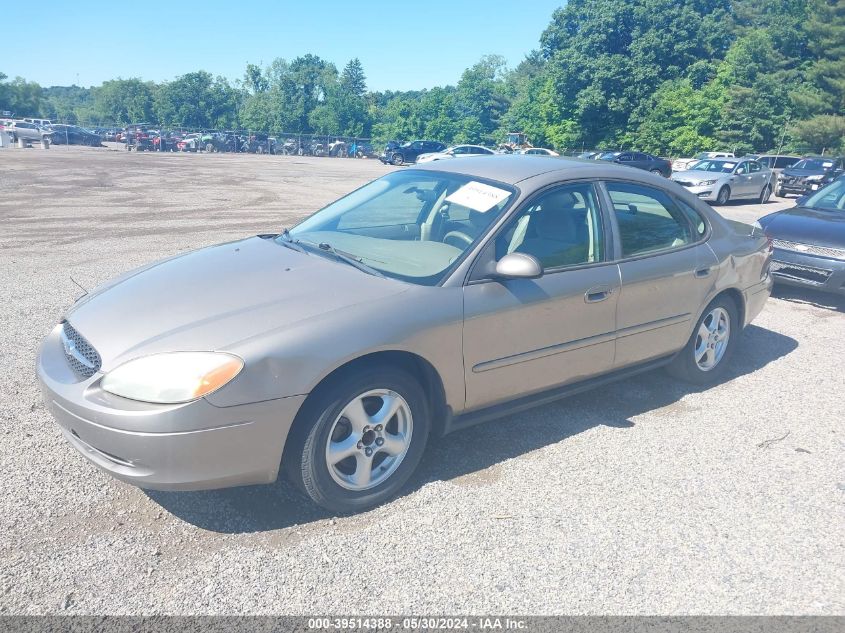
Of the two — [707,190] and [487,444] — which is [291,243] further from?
[707,190]

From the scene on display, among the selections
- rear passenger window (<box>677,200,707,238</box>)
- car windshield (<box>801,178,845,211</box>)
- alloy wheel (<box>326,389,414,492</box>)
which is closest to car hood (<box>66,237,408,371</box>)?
alloy wheel (<box>326,389,414,492</box>)

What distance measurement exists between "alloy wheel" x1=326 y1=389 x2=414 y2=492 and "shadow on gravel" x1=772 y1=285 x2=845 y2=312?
6408 mm

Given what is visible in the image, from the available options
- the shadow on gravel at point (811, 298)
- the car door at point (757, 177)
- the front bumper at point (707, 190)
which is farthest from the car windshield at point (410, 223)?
the car door at point (757, 177)

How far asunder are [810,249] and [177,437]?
7.22 m

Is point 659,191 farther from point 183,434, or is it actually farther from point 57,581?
point 57,581

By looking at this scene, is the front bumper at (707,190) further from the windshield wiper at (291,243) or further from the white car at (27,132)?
the white car at (27,132)

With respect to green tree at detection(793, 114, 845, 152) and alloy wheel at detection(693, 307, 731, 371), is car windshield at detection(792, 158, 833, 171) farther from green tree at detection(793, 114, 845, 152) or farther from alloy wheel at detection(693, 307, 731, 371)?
alloy wheel at detection(693, 307, 731, 371)

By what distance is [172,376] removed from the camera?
2662 millimetres

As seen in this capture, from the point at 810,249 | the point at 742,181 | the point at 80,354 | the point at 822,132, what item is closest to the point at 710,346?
the point at 810,249

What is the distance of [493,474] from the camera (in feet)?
11.6

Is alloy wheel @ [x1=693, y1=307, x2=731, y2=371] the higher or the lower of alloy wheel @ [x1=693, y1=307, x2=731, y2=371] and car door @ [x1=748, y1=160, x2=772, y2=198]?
the lower

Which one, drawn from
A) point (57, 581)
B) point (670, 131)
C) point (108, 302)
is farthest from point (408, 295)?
point (670, 131)

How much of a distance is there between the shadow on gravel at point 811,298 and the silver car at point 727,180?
1192 cm

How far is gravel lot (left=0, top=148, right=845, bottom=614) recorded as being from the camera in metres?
2.60
